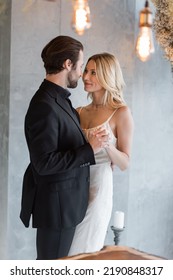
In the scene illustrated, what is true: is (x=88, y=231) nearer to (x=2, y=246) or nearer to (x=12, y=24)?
(x=2, y=246)

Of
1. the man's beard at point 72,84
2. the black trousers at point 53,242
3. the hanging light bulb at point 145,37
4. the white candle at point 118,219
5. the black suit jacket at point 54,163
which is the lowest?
the black trousers at point 53,242

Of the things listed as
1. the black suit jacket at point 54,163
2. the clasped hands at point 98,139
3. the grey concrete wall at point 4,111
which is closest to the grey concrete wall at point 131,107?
the grey concrete wall at point 4,111

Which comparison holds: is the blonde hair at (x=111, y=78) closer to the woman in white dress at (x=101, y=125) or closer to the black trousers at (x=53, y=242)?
the woman in white dress at (x=101, y=125)

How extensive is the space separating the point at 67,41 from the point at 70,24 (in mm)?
129

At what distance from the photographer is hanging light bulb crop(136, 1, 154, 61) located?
4.96 feet

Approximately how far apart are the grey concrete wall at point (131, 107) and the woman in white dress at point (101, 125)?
0.04 metres

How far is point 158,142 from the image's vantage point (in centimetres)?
157

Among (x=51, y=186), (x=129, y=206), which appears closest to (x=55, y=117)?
(x=51, y=186)

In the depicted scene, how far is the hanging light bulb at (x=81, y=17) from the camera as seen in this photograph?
147cm

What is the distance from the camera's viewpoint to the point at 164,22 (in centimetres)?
151

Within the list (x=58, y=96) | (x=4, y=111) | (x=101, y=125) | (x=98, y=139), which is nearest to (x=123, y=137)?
(x=101, y=125)

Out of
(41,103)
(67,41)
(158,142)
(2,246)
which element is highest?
(67,41)

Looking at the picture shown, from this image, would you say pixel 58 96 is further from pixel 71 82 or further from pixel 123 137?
pixel 123 137

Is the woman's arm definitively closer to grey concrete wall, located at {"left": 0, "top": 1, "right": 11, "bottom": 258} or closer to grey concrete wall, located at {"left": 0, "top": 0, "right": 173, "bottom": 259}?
grey concrete wall, located at {"left": 0, "top": 0, "right": 173, "bottom": 259}
